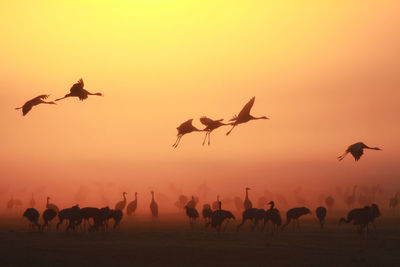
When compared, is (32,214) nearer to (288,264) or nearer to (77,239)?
(77,239)

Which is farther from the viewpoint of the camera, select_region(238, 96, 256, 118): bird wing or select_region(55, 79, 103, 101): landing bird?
select_region(238, 96, 256, 118): bird wing

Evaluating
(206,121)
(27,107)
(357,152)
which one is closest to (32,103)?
(27,107)

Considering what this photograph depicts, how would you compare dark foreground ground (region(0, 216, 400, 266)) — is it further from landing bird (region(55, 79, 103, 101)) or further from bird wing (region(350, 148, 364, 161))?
landing bird (region(55, 79, 103, 101))

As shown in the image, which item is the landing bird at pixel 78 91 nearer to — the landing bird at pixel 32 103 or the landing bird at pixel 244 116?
the landing bird at pixel 32 103

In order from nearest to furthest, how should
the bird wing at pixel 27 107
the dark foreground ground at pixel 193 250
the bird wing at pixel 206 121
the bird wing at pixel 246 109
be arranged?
the bird wing at pixel 27 107 < the dark foreground ground at pixel 193 250 < the bird wing at pixel 246 109 < the bird wing at pixel 206 121

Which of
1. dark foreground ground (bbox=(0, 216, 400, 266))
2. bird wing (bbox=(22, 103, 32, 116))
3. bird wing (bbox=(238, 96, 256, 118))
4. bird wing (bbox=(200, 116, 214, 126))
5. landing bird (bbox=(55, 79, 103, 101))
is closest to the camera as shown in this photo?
bird wing (bbox=(22, 103, 32, 116))

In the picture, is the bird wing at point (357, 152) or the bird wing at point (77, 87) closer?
the bird wing at point (77, 87)

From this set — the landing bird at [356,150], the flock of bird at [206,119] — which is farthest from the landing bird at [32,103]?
the landing bird at [356,150]

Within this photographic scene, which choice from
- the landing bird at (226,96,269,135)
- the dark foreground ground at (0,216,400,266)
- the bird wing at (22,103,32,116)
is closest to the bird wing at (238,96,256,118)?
the landing bird at (226,96,269,135)

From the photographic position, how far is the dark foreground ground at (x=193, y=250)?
3288cm

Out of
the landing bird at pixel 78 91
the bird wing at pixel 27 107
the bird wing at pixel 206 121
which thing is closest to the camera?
the bird wing at pixel 27 107

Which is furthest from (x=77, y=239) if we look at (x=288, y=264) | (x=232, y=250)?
(x=288, y=264)

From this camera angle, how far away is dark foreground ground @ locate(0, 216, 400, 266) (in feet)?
108

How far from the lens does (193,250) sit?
3597cm
